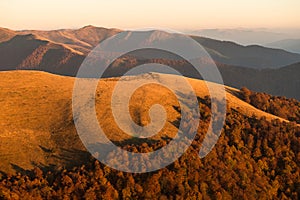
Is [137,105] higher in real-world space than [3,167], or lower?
higher

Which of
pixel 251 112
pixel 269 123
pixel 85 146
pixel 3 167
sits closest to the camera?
pixel 3 167

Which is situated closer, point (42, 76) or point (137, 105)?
point (137, 105)

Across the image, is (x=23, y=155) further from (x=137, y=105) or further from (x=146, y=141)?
(x=137, y=105)

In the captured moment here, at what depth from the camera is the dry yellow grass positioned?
73.8 meters

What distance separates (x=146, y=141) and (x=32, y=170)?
82.7ft

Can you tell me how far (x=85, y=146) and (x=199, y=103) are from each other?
40.6 m

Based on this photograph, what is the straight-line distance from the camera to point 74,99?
96062 millimetres

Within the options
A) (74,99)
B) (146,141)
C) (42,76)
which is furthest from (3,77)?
(146,141)

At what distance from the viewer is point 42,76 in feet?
382

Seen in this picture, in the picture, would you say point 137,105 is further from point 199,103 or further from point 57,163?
point 57,163

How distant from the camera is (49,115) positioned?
88.7 m

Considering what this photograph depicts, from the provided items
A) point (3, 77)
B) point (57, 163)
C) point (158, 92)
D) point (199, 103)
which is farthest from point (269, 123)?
point (3, 77)

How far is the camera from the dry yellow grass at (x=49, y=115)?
242 ft

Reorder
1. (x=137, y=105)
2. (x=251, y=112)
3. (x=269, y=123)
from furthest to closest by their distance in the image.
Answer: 1. (x=251, y=112)
2. (x=269, y=123)
3. (x=137, y=105)
